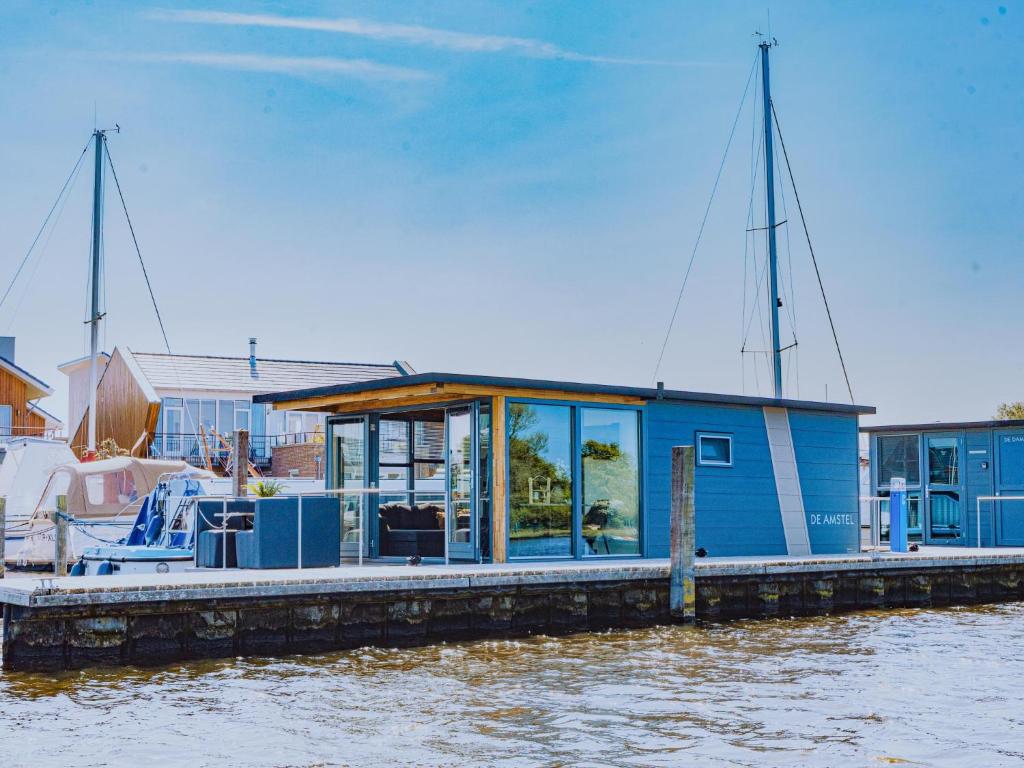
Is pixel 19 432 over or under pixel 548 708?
over

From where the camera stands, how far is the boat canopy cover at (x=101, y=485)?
25.9 metres

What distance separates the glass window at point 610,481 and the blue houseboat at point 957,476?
7542mm

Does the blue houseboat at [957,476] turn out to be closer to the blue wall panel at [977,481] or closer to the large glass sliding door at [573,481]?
the blue wall panel at [977,481]

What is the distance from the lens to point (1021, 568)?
757 inches

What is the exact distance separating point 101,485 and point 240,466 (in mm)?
→ 10725

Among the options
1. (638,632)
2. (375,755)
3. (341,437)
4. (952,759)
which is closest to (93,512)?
(341,437)

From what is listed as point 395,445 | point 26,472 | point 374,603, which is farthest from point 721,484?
point 26,472

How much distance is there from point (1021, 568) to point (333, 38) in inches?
581

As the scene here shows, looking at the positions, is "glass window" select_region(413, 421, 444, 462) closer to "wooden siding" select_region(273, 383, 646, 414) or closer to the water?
"wooden siding" select_region(273, 383, 646, 414)

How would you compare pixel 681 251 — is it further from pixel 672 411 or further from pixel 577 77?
pixel 672 411

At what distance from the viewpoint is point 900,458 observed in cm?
2452

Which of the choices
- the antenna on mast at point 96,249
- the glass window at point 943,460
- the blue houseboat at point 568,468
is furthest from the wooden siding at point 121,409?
the glass window at point 943,460

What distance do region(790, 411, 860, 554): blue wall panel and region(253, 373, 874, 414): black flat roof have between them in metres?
0.28

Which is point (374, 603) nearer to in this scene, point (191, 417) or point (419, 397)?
point (419, 397)
